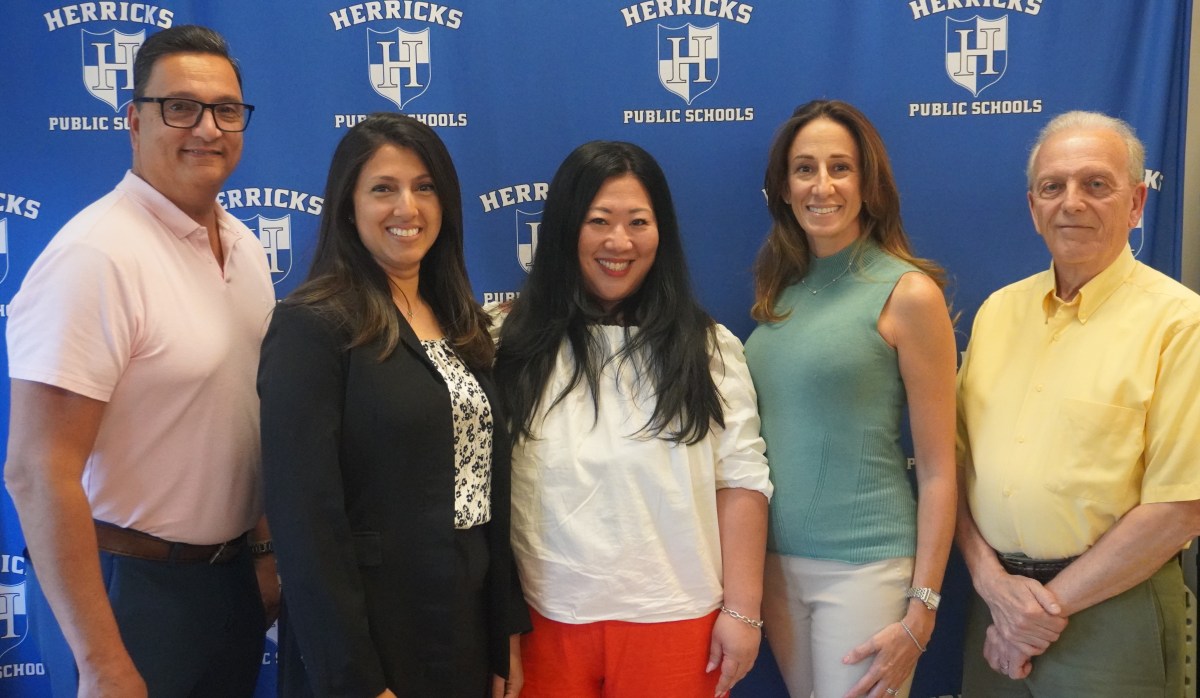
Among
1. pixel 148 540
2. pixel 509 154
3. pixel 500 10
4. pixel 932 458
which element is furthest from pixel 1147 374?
pixel 148 540

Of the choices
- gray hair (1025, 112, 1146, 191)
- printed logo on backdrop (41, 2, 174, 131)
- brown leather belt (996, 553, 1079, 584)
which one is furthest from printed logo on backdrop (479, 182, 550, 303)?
brown leather belt (996, 553, 1079, 584)

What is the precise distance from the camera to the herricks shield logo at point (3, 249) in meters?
2.34

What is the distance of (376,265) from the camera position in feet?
5.46

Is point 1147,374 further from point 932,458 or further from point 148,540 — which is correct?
point 148,540

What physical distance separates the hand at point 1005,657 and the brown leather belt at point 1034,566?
6.3 inches

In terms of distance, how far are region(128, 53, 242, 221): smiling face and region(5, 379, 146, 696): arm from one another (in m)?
0.45

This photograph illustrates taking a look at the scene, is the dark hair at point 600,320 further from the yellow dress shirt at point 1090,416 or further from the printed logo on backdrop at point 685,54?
the yellow dress shirt at point 1090,416

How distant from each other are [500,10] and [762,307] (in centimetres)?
109

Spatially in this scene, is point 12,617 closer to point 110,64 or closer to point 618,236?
point 110,64

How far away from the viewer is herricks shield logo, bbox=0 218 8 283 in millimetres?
2336

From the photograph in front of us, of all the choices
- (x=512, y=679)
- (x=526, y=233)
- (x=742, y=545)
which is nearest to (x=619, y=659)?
(x=512, y=679)

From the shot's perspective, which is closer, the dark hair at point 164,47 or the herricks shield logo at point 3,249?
the dark hair at point 164,47

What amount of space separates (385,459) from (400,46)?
4.35 ft

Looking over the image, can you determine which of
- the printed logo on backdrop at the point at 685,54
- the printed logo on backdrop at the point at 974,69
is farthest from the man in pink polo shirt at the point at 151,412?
the printed logo on backdrop at the point at 974,69
